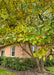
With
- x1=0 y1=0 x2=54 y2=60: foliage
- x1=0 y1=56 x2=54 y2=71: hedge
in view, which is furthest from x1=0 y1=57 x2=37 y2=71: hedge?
x1=0 y1=0 x2=54 y2=60: foliage

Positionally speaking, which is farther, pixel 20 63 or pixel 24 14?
pixel 20 63

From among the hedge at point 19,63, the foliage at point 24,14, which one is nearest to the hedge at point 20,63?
the hedge at point 19,63

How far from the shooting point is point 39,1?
5.56 m

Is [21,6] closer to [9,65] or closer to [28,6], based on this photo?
[28,6]

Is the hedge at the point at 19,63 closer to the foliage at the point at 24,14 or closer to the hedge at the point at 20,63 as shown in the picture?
the hedge at the point at 20,63

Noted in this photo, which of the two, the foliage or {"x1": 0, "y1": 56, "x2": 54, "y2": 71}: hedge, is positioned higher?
the foliage

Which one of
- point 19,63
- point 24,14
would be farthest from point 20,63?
point 24,14

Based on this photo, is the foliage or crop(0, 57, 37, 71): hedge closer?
the foliage

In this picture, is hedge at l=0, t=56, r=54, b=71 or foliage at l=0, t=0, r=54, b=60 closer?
foliage at l=0, t=0, r=54, b=60

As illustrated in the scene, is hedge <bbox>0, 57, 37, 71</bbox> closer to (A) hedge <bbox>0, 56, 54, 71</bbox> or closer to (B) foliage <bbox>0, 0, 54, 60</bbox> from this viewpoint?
(A) hedge <bbox>0, 56, 54, 71</bbox>

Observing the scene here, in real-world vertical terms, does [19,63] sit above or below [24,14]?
below

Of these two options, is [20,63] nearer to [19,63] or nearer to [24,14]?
[19,63]

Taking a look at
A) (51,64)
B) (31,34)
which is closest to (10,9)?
(31,34)

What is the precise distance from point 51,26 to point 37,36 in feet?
2.54
